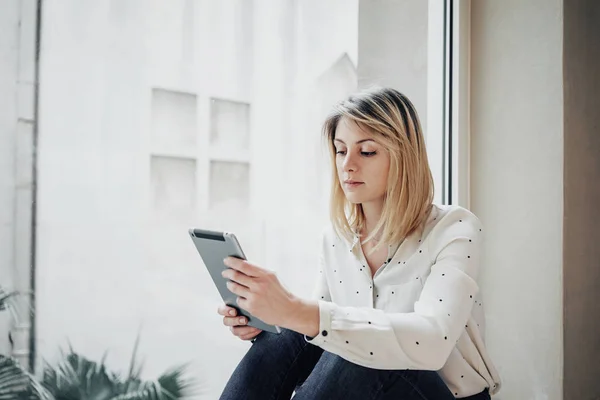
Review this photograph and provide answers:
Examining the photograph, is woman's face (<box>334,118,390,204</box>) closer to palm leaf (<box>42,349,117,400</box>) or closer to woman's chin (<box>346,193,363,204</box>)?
woman's chin (<box>346,193,363,204</box>)

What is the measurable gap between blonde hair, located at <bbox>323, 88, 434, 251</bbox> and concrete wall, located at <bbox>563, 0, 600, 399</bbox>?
2.12 ft

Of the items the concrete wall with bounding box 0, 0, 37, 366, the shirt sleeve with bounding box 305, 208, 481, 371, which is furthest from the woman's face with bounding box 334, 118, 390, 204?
the concrete wall with bounding box 0, 0, 37, 366

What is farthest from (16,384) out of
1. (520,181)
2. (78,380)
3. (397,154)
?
(520,181)

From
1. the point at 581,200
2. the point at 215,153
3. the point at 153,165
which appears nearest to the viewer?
the point at 153,165

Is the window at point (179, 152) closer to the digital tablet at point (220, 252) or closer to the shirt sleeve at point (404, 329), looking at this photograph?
the digital tablet at point (220, 252)

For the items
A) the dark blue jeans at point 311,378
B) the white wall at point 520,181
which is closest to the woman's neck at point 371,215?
the dark blue jeans at point 311,378

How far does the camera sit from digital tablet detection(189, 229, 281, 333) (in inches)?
35.9

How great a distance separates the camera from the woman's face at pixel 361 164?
1149 millimetres

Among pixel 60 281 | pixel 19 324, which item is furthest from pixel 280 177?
pixel 19 324

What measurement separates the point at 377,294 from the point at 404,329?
0.89 ft

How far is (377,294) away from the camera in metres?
1.16

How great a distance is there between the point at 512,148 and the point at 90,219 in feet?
4.03

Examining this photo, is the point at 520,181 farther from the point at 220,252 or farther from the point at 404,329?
the point at 220,252

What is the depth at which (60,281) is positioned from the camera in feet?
4.05
